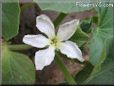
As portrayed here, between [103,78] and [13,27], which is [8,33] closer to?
[13,27]

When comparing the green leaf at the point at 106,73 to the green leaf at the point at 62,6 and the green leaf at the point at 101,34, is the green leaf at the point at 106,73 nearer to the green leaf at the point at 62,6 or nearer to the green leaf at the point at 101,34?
the green leaf at the point at 101,34

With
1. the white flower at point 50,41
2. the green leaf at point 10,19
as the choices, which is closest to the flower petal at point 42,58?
the white flower at point 50,41

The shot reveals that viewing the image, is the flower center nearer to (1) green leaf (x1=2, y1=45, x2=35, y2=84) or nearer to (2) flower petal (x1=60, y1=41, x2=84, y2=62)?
(2) flower petal (x1=60, y1=41, x2=84, y2=62)

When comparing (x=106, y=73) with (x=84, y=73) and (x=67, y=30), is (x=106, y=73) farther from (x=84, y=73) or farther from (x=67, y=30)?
(x=67, y=30)

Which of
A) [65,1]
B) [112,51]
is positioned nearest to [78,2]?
[65,1]

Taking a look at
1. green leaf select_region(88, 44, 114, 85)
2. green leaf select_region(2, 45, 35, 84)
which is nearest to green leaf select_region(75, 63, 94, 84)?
green leaf select_region(88, 44, 114, 85)

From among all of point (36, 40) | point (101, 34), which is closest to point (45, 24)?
point (36, 40)
